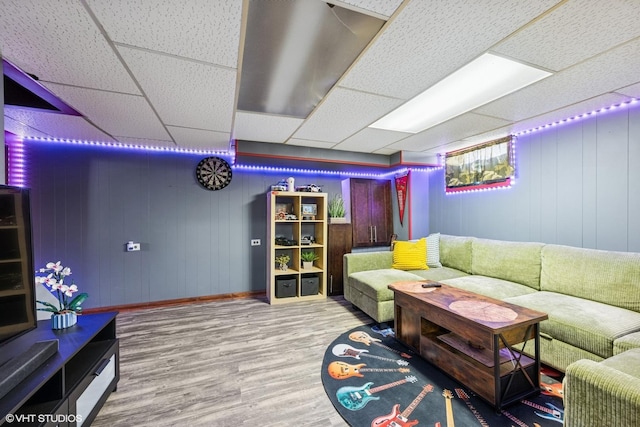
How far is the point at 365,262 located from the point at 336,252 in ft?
2.04

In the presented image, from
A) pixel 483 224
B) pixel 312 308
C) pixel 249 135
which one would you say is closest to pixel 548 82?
pixel 483 224

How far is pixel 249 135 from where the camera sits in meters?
3.34

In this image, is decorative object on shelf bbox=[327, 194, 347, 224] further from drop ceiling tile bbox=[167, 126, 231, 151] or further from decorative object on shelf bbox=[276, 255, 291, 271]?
drop ceiling tile bbox=[167, 126, 231, 151]

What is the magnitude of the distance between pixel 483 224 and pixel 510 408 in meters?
2.54

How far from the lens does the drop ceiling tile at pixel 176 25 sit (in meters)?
1.21

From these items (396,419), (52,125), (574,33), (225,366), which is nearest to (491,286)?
(396,419)

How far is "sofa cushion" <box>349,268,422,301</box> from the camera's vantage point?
9.75ft

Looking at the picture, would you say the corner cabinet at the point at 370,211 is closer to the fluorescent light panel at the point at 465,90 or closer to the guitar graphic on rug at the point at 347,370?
the fluorescent light panel at the point at 465,90

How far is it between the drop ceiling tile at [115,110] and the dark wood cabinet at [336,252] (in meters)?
2.77

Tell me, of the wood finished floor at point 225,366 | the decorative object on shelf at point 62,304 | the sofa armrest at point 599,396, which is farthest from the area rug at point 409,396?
the decorative object on shelf at point 62,304

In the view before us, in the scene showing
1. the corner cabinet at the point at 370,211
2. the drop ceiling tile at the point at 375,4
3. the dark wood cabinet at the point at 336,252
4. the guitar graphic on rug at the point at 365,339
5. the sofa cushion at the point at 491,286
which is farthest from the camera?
the corner cabinet at the point at 370,211

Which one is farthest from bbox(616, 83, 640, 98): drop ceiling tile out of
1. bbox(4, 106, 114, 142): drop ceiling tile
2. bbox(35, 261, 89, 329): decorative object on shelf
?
bbox(4, 106, 114, 142): drop ceiling tile

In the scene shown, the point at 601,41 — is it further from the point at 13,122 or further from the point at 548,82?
the point at 13,122

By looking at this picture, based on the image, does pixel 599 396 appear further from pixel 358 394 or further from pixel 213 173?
pixel 213 173
